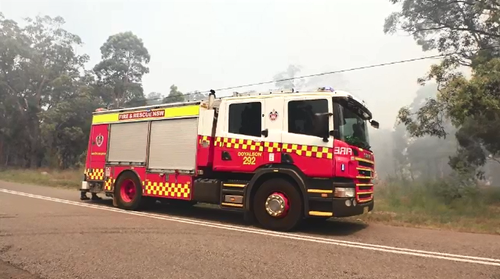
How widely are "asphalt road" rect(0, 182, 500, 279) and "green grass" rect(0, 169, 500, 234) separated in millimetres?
1014

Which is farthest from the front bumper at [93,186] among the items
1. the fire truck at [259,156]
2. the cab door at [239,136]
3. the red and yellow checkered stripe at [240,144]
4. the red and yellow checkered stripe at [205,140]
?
the red and yellow checkered stripe at [240,144]

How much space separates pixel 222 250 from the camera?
5.42 m

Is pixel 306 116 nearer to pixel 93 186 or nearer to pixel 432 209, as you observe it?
pixel 432 209

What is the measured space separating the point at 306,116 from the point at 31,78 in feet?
122

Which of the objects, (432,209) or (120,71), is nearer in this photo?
(432,209)

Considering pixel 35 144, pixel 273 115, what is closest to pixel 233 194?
pixel 273 115

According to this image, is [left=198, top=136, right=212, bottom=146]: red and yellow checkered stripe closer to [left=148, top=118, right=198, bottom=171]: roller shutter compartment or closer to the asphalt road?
[left=148, top=118, right=198, bottom=171]: roller shutter compartment

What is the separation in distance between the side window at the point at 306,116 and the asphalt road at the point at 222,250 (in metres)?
1.94

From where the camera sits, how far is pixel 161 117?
9.52 meters

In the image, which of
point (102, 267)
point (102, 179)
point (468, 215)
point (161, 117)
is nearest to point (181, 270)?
point (102, 267)

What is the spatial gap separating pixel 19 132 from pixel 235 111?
118 ft

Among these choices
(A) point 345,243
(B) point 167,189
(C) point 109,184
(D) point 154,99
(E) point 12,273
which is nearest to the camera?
(E) point 12,273

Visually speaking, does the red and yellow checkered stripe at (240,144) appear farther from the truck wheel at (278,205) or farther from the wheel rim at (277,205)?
the wheel rim at (277,205)

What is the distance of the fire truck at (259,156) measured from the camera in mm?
6984
